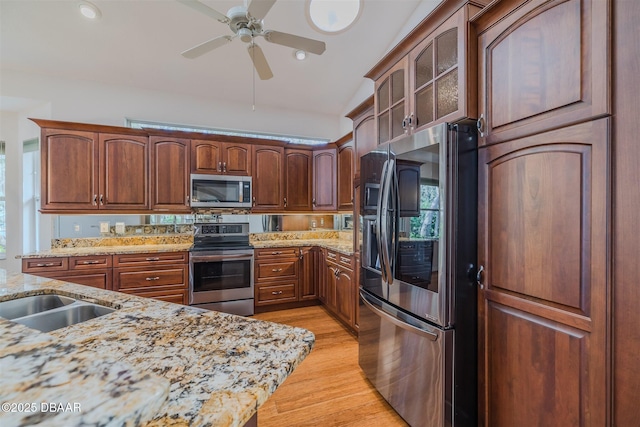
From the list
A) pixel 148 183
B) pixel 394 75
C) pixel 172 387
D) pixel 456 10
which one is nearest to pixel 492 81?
pixel 456 10

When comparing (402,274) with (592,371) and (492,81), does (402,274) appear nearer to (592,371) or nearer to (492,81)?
(592,371)

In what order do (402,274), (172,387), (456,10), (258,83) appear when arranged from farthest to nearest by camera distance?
(258,83) → (402,274) → (456,10) → (172,387)

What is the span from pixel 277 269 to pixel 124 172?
7.26 ft

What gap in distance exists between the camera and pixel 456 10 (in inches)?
60.9

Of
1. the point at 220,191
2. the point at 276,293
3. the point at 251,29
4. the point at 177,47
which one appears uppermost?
the point at 177,47

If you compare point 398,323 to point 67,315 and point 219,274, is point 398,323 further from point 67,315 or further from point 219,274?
point 219,274

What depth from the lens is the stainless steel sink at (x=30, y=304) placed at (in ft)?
4.13

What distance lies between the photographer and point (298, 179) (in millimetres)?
4125

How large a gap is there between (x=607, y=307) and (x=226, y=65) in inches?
157

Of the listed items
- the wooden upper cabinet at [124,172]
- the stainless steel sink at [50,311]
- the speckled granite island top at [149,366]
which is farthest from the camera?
the wooden upper cabinet at [124,172]

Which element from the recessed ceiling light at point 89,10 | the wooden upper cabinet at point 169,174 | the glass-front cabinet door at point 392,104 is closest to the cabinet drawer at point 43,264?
the wooden upper cabinet at point 169,174

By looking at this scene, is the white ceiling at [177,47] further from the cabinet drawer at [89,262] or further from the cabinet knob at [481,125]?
the cabinet drawer at [89,262]

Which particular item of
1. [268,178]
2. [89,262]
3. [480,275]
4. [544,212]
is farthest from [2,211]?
[544,212]

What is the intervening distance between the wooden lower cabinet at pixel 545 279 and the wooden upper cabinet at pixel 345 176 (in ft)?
6.81
